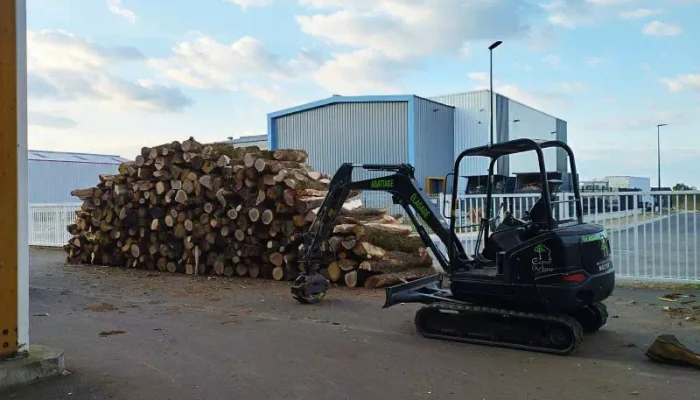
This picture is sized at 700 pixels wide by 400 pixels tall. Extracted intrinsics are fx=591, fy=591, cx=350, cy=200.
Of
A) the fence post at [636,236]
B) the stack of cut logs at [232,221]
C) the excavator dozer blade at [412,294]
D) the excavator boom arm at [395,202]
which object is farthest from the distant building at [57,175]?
the fence post at [636,236]

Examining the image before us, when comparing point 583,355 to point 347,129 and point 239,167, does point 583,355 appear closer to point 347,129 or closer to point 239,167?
point 239,167

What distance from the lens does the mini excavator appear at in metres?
6.60

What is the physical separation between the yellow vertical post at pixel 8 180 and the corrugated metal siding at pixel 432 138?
26.4 meters

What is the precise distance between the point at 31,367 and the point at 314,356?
9.26 feet

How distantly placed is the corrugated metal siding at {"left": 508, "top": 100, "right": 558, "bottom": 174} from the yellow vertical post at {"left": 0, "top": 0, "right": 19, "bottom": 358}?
34.1 metres

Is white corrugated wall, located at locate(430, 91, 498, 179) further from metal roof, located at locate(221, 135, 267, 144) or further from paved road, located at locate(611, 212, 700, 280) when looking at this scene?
paved road, located at locate(611, 212, 700, 280)

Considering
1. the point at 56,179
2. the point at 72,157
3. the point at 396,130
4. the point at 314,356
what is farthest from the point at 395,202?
the point at 72,157

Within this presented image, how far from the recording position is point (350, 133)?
33.0 metres

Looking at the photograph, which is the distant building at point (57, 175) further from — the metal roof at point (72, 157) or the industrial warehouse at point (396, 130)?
the industrial warehouse at point (396, 130)

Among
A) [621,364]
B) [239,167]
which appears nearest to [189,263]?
[239,167]

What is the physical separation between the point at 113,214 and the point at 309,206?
21.5 ft

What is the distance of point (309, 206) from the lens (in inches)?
484

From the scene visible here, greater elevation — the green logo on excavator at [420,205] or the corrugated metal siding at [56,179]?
the corrugated metal siding at [56,179]

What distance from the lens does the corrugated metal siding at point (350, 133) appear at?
104ft
